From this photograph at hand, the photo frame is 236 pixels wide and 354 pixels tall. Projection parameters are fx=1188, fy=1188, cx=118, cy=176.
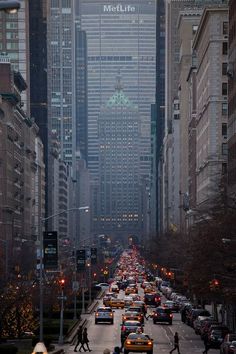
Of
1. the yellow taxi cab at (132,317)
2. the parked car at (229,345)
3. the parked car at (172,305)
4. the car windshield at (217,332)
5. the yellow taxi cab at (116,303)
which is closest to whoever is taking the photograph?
the parked car at (229,345)

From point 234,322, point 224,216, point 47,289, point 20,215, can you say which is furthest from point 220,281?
point 20,215

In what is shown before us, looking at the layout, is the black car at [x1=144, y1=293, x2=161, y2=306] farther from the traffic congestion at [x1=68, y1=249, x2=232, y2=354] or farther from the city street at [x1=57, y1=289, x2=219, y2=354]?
the city street at [x1=57, y1=289, x2=219, y2=354]

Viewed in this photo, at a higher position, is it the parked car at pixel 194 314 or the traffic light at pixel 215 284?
the traffic light at pixel 215 284

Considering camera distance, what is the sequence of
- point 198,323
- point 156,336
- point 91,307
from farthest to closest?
point 91,307 < point 198,323 < point 156,336

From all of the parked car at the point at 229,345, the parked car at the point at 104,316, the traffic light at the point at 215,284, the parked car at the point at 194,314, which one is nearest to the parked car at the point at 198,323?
the traffic light at the point at 215,284

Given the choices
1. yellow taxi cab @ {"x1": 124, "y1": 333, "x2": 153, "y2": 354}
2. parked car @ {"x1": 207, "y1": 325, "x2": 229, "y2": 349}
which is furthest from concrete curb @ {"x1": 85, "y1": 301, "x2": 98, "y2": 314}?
yellow taxi cab @ {"x1": 124, "y1": 333, "x2": 153, "y2": 354}

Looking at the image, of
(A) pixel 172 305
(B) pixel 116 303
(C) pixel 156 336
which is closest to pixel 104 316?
(C) pixel 156 336

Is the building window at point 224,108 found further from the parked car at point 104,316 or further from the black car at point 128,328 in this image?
the black car at point 128,328

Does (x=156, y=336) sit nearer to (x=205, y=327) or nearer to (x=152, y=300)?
(x=205, y=327)

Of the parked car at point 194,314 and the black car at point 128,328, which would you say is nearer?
the black car at point 128,328
